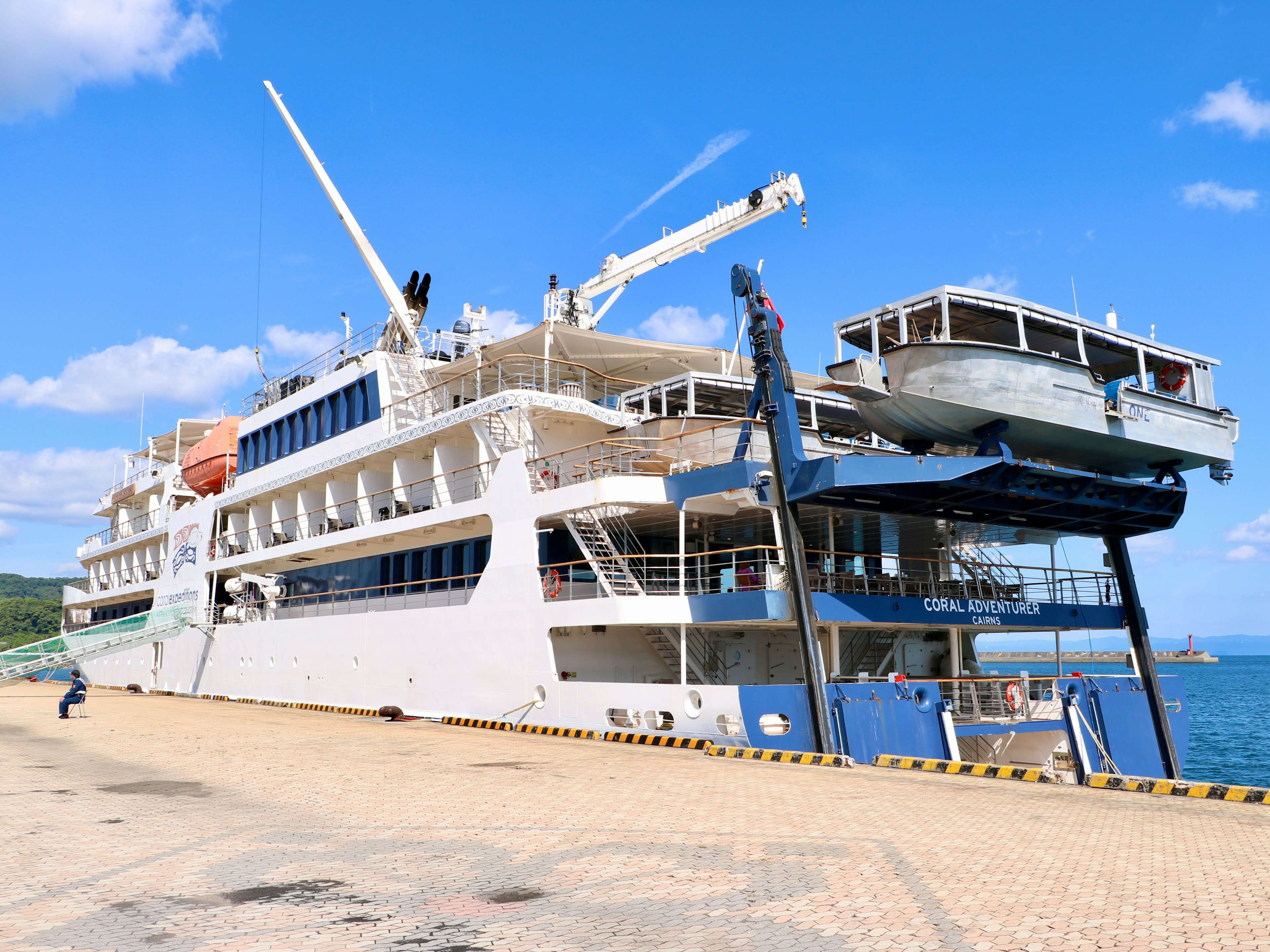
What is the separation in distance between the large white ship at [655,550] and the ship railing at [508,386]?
98 millimetres

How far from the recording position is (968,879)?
7.17 metres

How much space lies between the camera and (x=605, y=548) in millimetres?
19250

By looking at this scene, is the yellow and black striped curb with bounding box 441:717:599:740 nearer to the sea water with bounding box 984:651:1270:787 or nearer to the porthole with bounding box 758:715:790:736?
the porthole with bounding box 758:715:790:736

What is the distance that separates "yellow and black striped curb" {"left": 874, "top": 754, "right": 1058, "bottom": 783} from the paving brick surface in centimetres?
49

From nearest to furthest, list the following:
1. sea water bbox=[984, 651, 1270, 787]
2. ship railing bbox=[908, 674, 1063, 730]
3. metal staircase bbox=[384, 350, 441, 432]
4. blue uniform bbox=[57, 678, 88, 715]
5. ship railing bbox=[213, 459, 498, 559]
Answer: ship railing bbox=[908, 674, 1063, 730], ship railing bbox=[213, 459, 498, 559], blue uniform bbox=[57, 678, 88, 715], metal staircase bbox=[384, 350, 441, 432], sea water bbox=[984, 651, 1270, 787]

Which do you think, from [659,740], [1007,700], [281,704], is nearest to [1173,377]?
[1007,700]

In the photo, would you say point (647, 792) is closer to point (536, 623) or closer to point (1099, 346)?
point (536, 623)

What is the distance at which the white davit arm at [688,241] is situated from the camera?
963 inches

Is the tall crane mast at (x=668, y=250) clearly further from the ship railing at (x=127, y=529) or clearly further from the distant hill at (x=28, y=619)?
the distant hill at (x=28, y=619)

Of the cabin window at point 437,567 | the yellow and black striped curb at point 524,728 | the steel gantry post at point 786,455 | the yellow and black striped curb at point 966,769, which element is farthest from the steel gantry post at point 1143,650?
the cabin window at point 437,567

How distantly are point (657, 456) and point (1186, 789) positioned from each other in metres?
10.8

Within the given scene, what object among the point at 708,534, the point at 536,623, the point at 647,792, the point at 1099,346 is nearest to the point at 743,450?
the point at 708,534

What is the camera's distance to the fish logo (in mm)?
35000

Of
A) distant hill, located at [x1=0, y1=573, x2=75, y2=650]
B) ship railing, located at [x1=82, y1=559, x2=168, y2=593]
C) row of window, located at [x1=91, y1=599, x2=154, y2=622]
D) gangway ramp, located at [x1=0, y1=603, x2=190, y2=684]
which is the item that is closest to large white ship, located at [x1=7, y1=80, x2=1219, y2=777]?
gangway ramp, located at [x1=0, y1=603, x2=190, y2=684]
